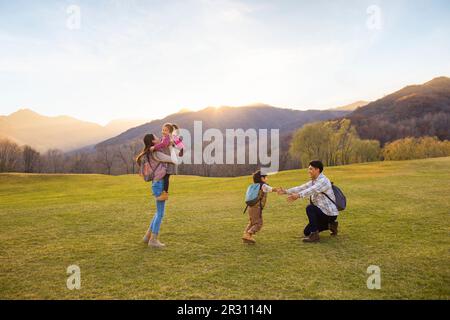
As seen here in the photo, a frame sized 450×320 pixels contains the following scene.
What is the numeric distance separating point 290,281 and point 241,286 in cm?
101

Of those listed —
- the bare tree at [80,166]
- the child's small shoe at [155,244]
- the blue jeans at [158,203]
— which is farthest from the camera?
the bare tree at [80,166]

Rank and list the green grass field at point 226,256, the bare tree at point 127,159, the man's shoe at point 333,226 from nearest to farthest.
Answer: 1. the green grass field at point 226,256
2. the man's shoe at point 333,226
3. the bare tree at point 127,159

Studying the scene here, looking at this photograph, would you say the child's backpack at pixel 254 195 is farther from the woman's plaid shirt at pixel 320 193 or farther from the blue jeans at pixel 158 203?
the blue jeans at pixel 158 203

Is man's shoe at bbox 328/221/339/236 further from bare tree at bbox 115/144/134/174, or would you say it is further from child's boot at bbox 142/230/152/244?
bare tree at bbox 115/144/134/174

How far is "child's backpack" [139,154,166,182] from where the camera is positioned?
8.88 metres

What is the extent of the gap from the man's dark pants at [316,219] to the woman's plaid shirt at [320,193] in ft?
0.46

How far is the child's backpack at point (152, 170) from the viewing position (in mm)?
8875

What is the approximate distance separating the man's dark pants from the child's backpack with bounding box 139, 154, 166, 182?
443cm

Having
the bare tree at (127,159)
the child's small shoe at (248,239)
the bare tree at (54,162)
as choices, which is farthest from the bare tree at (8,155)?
the child's small shoe at (248,239)

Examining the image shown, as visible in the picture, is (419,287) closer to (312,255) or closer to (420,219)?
(312,255)

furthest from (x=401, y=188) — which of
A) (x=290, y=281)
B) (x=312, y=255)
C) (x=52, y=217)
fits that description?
(x=52, y=217)

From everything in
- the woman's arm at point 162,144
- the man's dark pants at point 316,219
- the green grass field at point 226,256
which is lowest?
the green grass field at point 226,256
